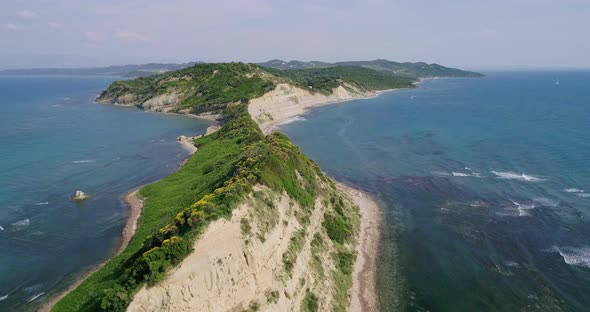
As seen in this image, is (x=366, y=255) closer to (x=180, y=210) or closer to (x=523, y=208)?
(x=180, y=210)

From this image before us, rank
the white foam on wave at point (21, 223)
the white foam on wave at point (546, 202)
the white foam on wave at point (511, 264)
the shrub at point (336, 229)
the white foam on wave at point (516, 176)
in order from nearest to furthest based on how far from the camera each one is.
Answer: the white foam on wave at point (511, 264), the shrub at point (336, 229), the white foam on wave at point (21, 223), the white foam on wave at point (546, 202), the white foam on wave at point (516, 176)

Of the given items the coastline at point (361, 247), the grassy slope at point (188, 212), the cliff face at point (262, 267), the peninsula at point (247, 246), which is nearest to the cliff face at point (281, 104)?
the grassy slope at point (188, 212)

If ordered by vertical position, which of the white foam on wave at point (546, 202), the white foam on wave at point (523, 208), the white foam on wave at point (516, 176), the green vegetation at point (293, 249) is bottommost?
the white foam on wave at point (523, 208)

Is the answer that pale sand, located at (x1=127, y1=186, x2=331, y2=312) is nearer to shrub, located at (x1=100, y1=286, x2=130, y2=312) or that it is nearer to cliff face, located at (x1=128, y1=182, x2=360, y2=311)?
cliff face, located at (x1=128, y1=182, x2=360, y2=311)

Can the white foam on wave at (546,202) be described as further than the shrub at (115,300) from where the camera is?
Yes

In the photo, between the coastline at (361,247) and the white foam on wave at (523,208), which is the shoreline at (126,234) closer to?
the coastline at (361,247)

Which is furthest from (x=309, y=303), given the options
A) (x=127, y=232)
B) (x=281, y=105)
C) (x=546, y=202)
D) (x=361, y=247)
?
(x=281, y=105)
